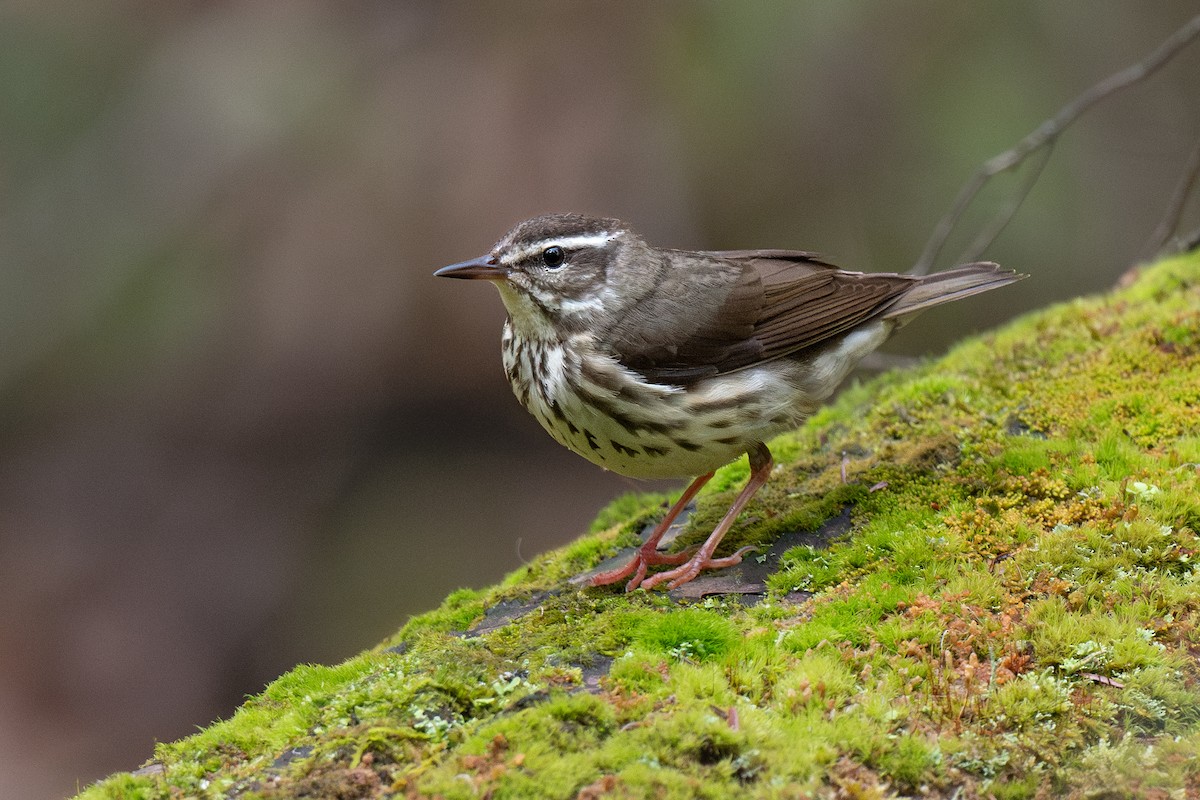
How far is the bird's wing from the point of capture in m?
5.27

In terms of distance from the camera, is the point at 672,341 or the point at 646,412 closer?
the point at 646,412

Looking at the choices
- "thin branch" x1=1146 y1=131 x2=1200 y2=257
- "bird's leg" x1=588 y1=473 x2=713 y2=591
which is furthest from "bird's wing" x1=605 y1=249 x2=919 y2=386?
"thin branch" x1=1146 y1=131 x2=1200 y2=257

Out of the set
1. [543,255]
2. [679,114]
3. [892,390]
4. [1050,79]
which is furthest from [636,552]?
→ [1050,79]

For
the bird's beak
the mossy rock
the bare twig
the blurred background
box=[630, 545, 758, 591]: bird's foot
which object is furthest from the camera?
the blurred background

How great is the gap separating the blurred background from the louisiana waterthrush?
5155 millimetres

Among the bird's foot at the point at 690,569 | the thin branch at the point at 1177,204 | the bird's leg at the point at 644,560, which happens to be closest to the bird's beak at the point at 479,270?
the bird's leg at the point at 644,560

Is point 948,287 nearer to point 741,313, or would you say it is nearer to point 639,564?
point 741,313

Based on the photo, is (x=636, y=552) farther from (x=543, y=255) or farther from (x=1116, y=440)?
(x=1116, y=440)

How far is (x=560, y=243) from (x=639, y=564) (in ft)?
5.52

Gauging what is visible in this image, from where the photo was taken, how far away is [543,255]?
5.38 m

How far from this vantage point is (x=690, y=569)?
16.2ft

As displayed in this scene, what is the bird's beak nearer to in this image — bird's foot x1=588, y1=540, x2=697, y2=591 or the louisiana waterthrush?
the louisiana waterthrush

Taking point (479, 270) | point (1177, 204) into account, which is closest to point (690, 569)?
point (479, 270)

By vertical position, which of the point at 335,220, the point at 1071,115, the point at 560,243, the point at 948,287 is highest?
the point at 335,220
